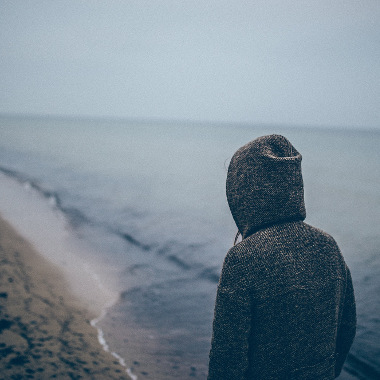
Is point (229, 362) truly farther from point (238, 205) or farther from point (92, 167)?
point (92, 167)

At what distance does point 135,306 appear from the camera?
5996 mm

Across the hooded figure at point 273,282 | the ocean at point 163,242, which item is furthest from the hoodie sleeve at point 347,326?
the ocean at point 163,242

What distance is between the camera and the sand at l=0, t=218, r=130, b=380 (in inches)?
140

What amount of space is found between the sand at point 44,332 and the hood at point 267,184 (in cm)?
317

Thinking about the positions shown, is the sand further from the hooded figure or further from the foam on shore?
the hooded figure

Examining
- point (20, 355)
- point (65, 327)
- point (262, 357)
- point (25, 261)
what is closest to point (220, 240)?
point (25, 261)

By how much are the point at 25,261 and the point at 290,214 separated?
6866 mm

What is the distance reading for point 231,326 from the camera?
152 cm

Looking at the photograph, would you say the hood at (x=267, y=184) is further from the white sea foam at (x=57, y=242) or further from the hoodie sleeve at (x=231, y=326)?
the white sea foam at (x=57, y=242)

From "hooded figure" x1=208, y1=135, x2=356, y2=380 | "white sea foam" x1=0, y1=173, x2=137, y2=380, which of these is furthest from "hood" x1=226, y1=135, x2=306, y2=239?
"white sea foam" x1=0, y1=173, x2=137, y2=380

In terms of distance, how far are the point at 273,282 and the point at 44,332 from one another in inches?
153

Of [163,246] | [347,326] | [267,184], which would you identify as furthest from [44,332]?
[163,246]

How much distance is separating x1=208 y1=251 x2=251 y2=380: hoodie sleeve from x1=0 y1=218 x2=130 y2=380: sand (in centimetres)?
271

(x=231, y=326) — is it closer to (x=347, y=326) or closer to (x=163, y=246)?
(x=347, y=326)
